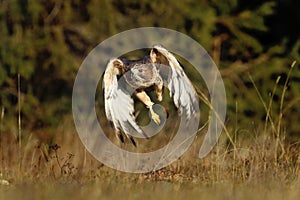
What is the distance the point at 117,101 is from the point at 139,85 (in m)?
0.23

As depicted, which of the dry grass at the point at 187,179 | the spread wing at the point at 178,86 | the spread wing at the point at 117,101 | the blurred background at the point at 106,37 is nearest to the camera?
the dry grass at the point at 187,179

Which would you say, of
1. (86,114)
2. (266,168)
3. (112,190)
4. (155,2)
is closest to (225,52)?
(155,2)

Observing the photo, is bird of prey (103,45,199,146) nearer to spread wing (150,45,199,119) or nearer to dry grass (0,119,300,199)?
spread wing (150,45,199,119)

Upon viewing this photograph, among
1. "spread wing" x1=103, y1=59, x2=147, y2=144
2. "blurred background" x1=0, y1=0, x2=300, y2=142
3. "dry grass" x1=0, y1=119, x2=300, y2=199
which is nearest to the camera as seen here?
"dry grass" x1=0, y1=119, x2=300, y2=199

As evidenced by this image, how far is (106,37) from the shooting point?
43.6ft

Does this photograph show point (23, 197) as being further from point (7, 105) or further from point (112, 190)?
point (7, 105)

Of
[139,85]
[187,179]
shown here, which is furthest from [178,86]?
[187,179]

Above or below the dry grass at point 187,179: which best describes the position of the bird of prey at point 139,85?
above

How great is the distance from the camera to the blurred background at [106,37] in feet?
42.7

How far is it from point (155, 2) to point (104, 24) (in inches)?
37.5

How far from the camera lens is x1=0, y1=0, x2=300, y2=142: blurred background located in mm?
13000

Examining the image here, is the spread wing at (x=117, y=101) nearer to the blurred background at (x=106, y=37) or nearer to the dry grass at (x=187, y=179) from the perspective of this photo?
the dry grass at (x=187, y=179)

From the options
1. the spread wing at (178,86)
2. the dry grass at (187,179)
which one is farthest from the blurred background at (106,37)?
the spread wing at (178,86)

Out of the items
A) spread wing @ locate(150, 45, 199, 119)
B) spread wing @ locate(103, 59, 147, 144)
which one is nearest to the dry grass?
spread wing @ locate(103, 59, 147, 144)
